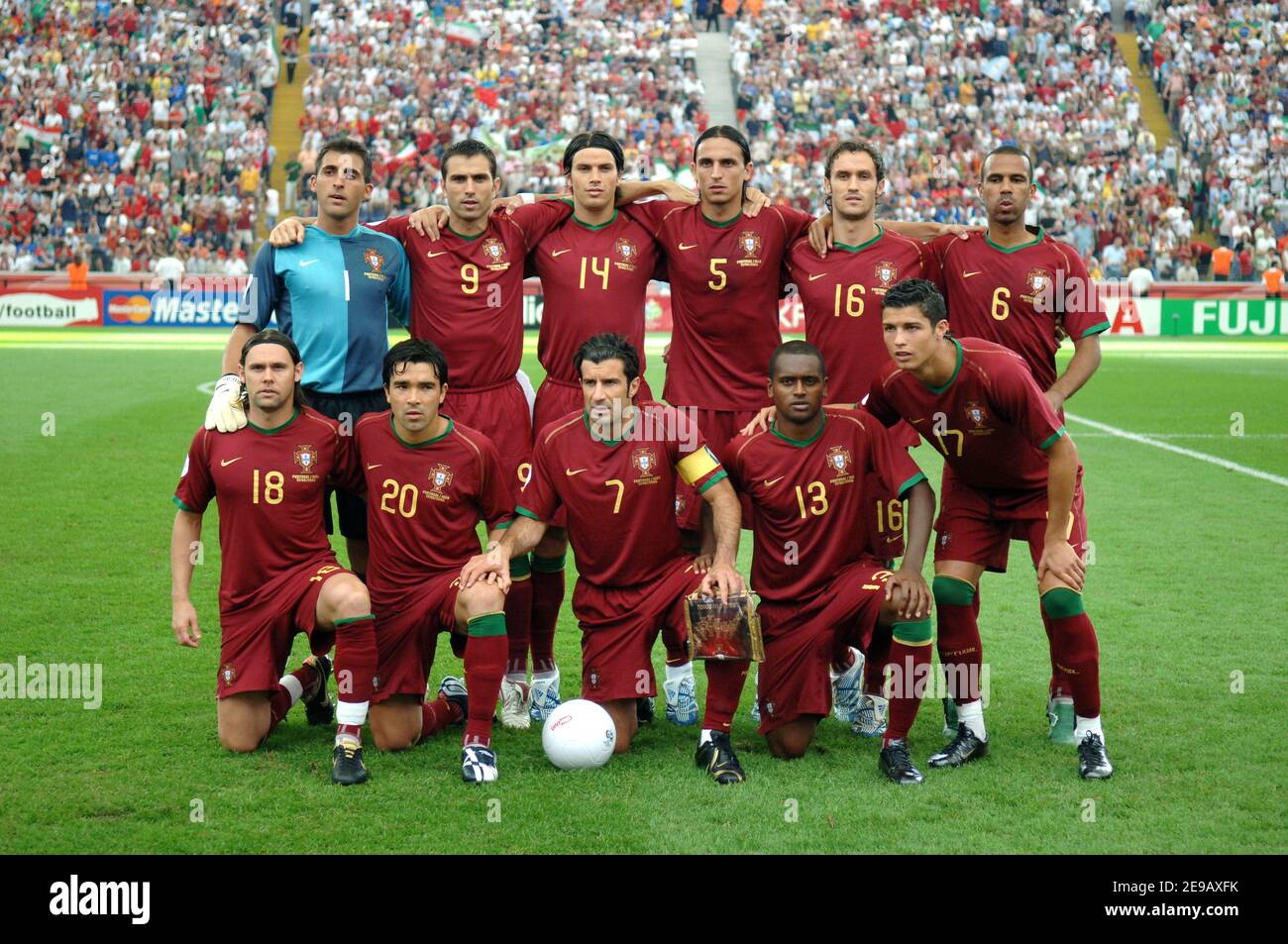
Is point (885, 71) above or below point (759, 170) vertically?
above

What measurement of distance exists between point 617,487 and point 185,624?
1.69 metres

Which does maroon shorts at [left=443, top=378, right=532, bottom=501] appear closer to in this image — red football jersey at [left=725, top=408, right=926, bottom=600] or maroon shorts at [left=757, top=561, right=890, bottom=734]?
red football jersey at [left=725, top=408, right=926, bottom=600]

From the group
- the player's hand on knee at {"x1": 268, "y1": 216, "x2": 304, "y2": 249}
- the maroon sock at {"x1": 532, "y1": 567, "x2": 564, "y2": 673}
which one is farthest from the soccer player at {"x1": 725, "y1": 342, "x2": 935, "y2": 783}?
the player's hand on knee at {"x1": 268, "y1": 216, "x2": 304, "y2": 249}

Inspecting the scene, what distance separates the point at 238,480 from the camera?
5.22m

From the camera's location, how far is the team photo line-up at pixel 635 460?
5027 mm

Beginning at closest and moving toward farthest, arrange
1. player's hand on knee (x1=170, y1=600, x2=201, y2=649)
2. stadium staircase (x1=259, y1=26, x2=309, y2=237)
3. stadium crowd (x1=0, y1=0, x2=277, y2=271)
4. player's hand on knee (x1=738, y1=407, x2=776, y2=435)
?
player's hand on knee (x1=170, y1=600, x2=201, y2=649) < player's hand on knee (x1=738, y1=407, x2=776, y2=435) < stadium crowd (x1=0, y1=0, x2=277, y2=271) < stadium staircase (x1=259, y1=26, x2=309, y2=237)

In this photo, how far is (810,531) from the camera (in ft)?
17.4

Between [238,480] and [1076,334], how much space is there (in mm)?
3361

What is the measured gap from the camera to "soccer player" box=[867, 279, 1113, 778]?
16.0 ft

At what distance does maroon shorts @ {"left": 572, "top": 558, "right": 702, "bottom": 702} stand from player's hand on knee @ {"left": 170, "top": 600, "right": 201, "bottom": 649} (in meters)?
1.45

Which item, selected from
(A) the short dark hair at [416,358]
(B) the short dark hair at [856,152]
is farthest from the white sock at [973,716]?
(A) the short dark hair at [416,358]

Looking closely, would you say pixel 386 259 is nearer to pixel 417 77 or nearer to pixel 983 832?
pixel 983 832

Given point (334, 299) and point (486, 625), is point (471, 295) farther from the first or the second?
point (486, 625)
